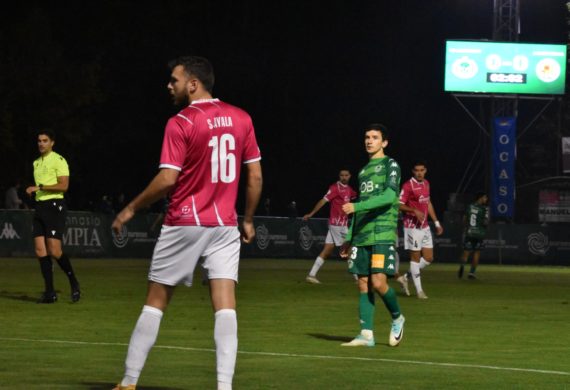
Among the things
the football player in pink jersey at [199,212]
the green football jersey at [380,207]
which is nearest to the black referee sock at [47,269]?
the green football jersey at [380,207]

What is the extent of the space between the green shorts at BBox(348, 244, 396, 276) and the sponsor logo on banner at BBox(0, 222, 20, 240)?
81.3 feet

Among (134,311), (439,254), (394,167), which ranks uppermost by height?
(394,167)

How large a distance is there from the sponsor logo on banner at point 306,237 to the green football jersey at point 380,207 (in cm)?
3002

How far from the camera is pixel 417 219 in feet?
74.4

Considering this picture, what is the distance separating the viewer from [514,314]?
62.1 ft

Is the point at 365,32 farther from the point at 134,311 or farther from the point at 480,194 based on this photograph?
the point at 134,311

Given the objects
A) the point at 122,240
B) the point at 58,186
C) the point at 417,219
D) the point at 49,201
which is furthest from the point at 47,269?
the point at 122,240

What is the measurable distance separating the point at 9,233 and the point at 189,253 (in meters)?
29.2

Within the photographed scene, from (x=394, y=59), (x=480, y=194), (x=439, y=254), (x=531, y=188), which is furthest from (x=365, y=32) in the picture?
(x=480, y=194)

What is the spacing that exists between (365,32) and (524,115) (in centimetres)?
1008

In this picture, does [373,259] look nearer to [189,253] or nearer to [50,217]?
[189,253]

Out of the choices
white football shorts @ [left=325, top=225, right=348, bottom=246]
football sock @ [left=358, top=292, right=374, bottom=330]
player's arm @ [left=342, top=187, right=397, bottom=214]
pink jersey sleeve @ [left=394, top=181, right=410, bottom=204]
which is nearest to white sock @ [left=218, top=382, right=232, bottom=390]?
player's arm @ [left=342, top=187, right=397, bottom=214]

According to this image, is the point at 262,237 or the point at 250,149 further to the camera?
the point at 262,237

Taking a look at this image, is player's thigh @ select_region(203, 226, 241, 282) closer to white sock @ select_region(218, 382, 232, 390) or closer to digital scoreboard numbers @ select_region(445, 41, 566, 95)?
white sock @ select_region(218, 382, 232, 390)
